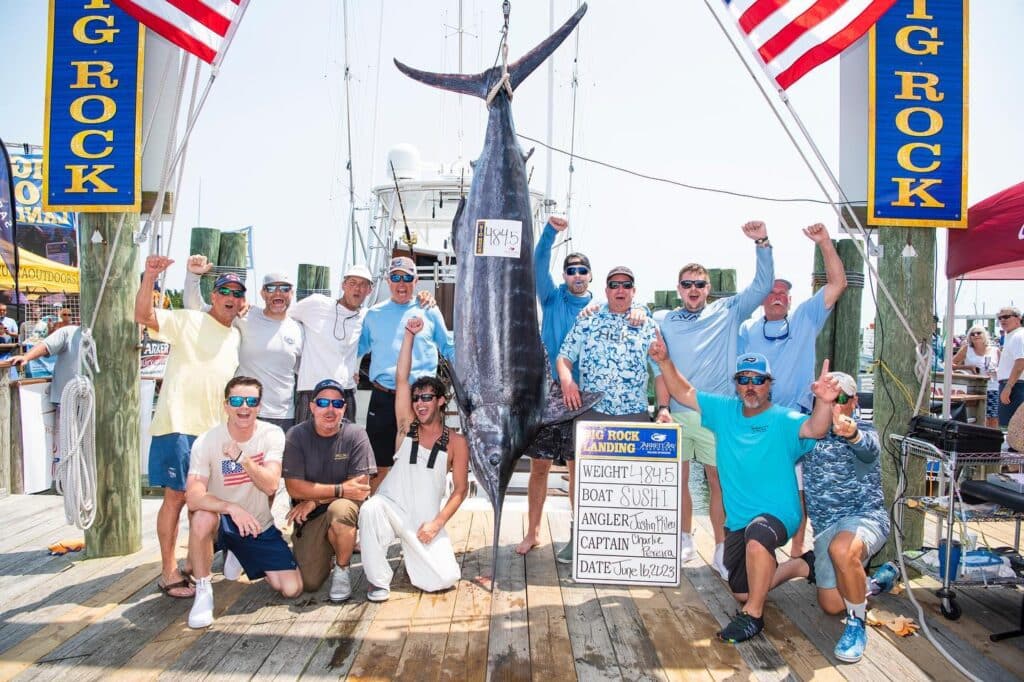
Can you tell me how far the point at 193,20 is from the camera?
2977 millimetres

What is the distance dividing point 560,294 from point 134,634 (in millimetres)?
2348

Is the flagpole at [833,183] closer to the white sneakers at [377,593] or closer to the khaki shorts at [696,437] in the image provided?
the khaki shorts at [696,437]

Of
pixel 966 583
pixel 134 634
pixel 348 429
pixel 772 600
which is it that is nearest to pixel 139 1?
pixel 348 429

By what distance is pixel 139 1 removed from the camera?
2.92 meters

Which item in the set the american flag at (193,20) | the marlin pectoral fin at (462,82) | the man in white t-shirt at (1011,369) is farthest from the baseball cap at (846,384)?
the man in white t-shirt at (1011,369)

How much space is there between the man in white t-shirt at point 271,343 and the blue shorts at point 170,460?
0.45 metres

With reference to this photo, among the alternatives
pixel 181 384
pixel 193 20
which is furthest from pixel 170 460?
pixel 193 20

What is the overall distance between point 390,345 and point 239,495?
101 centimetres

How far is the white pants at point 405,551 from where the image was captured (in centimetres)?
304

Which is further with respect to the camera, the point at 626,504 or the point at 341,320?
the point at 341,320

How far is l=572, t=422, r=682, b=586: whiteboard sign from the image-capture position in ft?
10.2

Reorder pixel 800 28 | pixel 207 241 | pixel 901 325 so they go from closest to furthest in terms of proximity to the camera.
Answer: pixel 800 28, pixel 901 325, pixel 207 241

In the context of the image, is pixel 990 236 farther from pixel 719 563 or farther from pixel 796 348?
pixel 719 563

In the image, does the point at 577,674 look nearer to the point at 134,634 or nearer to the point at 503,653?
the point at 503,653
